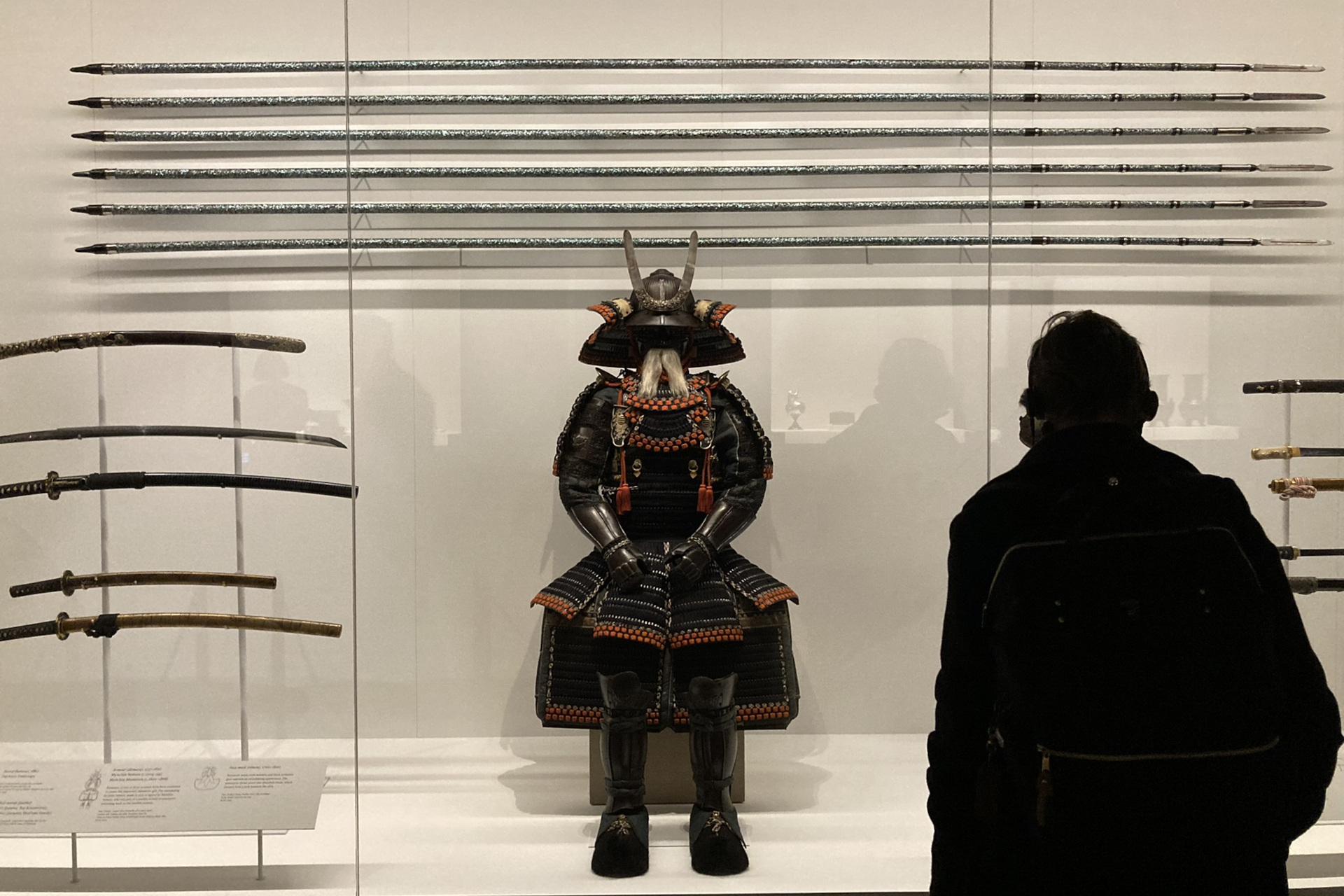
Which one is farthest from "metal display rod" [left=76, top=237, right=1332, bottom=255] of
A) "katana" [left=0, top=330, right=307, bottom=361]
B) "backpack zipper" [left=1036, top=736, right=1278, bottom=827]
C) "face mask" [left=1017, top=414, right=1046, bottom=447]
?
"backpack zipper" [left=1036, top=736, right=1278, bottom=827]

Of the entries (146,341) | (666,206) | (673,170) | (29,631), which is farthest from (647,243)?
(29,631)

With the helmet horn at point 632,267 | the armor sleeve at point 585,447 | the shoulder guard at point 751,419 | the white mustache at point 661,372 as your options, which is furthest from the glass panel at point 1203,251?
the armor sleeve at point 585,447

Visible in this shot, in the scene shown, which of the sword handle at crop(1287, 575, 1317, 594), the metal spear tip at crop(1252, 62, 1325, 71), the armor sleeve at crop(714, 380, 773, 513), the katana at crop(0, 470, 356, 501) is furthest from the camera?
the metal spear tip at crop(1252, 62, 1325, 71)

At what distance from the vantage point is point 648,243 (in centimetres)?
349

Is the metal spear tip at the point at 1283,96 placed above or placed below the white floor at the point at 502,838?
above

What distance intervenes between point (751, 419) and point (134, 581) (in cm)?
178

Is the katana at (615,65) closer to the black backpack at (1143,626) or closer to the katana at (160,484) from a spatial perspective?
the katana at (160,484)

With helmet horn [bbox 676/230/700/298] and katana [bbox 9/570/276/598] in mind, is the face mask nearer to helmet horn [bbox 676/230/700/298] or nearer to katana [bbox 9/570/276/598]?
helmet horn [bbox 676/230/700/298]

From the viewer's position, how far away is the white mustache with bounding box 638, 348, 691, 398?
10.6 ft

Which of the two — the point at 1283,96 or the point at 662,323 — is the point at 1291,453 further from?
the point at 662,323

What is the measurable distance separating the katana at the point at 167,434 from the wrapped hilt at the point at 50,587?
378 mm

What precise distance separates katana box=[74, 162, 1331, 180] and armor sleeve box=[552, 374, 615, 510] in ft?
2.42

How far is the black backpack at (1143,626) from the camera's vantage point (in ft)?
4.93

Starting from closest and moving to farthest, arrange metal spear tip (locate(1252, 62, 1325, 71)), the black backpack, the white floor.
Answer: the black backpack
the white floor
metal spear tip (locate(1252, 62, 1325, 71))
